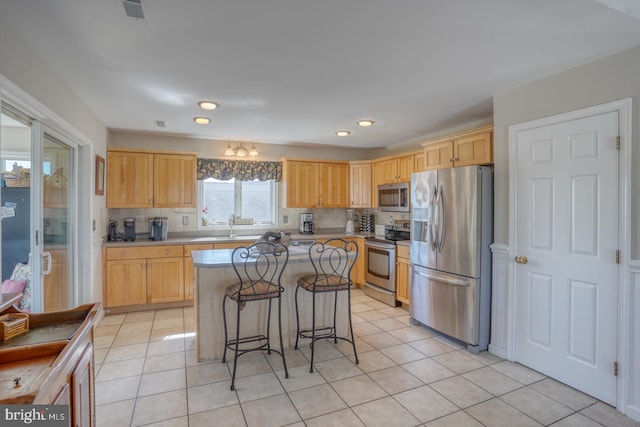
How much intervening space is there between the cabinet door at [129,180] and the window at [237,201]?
2.74ft

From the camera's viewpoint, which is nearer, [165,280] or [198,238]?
[165,280]

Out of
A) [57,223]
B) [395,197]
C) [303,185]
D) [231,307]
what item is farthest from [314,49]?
[303,185]

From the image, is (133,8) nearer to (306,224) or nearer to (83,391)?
(83,391)

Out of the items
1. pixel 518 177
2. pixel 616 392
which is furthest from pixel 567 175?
pixel 616 392

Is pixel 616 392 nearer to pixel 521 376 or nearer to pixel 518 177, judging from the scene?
pixel 521 376

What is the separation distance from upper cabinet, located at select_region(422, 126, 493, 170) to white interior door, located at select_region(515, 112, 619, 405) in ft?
1.76

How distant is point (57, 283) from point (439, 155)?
4.11 meters

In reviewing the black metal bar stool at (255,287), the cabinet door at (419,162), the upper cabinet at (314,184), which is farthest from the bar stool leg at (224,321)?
the cabinet door at (419,162)

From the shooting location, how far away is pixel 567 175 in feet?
8.32

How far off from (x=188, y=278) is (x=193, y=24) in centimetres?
340

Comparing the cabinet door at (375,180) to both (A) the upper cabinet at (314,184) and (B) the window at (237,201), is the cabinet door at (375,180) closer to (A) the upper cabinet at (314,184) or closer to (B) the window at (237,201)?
(A) the upper cabinet at (314,184)

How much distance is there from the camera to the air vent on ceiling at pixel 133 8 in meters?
1.68

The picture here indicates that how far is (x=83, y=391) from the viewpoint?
145cm

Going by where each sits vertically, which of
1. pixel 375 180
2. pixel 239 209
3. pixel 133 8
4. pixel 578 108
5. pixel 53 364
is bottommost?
pixel 53 364
